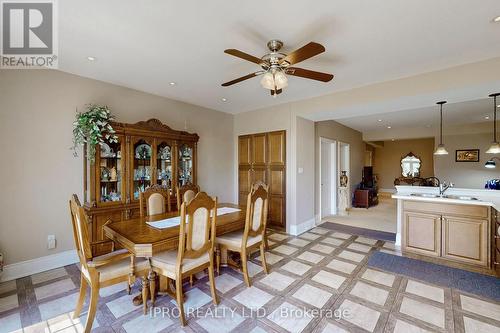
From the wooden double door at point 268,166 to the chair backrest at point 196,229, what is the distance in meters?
2.60

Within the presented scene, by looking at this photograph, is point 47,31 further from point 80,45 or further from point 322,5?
point 322,5

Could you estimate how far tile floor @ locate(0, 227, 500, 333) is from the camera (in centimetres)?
185

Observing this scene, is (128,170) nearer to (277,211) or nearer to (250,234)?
(250,234)

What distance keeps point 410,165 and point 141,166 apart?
10.9 m

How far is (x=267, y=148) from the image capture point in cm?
474

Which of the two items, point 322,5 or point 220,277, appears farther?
point 220,277

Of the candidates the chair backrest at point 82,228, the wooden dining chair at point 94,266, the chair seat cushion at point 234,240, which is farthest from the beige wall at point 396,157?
the chair backrest at point 82,228

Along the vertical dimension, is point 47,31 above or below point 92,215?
above

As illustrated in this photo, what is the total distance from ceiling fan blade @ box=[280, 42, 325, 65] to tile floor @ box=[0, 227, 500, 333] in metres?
2.27

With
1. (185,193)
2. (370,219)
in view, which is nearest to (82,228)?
(185,193)

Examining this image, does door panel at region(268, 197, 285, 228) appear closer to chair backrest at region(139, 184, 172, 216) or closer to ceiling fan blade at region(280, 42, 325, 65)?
chair backrest at region(139, 184, 172, 216)

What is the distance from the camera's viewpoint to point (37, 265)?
2.79m

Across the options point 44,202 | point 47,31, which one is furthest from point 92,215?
point 47,31

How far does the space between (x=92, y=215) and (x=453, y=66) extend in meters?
5.03
